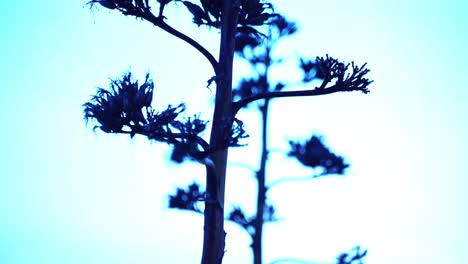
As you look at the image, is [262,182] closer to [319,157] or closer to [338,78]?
[319,157]

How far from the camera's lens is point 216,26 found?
534 centimetres

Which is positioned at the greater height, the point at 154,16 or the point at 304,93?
the point at 154,16

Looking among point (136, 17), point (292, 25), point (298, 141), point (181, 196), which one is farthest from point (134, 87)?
point (292, 25)

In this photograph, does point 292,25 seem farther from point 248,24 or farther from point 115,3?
point 115,3

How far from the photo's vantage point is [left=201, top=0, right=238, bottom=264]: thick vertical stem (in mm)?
4469

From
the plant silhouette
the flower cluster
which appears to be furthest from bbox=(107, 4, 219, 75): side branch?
the flower cluster

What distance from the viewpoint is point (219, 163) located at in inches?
185

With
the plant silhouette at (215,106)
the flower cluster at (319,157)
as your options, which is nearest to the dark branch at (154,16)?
the plant silhouette at (215,106)

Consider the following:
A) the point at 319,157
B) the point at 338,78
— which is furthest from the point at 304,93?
the point at 319,157

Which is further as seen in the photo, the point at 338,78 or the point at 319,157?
the point at 319,157

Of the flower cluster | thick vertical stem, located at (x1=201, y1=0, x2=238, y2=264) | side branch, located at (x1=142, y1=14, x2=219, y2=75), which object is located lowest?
thick vertical stem, located at (x1=201, y1=0, x2=238, y2=264)

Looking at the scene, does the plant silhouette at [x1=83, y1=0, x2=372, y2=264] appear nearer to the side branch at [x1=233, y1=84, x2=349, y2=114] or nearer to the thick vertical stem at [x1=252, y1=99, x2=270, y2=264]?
the side branch at [x1=233, y1=84, x2=349, y2=114]

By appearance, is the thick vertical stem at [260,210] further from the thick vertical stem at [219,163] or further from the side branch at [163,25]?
the side branch at [163,25]

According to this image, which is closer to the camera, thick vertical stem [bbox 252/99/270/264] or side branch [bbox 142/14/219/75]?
side branch [bbox 142/14/219/75]
